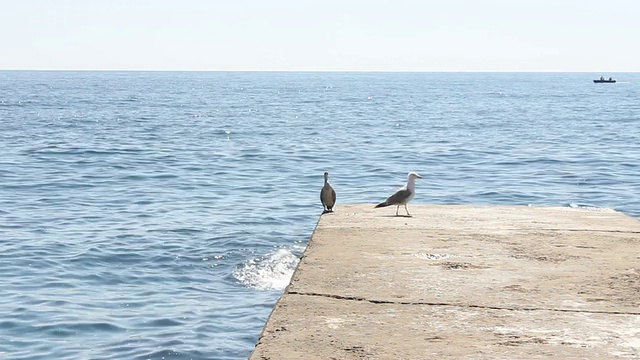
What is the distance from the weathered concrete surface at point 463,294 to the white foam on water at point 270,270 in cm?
332

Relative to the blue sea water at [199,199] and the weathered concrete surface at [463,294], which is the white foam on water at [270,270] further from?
the weathered concrete surface at [463,294]

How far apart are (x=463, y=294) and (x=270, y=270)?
6.95 metres

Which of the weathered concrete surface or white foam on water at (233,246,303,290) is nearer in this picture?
the weathered concrete surface

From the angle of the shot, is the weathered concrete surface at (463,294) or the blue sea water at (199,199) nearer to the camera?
the weathered concrete surface at (463,294)

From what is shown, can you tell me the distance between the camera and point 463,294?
570cm

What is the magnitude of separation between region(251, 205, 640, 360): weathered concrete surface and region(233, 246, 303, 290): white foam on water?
3318mm

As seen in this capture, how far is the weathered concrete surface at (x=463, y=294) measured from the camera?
4691 mm

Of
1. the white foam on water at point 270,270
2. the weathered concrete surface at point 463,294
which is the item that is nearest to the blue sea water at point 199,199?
the white foam on water at point 270,270

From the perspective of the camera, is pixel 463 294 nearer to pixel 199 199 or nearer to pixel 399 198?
pixel 399 198

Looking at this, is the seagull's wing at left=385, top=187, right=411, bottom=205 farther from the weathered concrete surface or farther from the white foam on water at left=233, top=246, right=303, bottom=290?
the weathered concrete surface

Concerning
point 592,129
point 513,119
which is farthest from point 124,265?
point 513,119

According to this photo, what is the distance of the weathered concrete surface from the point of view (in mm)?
4691

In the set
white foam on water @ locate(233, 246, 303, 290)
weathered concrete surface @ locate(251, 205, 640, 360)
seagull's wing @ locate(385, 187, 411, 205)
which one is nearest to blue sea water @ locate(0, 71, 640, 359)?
white foam on water @ locate(233, 246, 303, 290)

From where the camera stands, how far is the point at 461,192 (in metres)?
21.3
